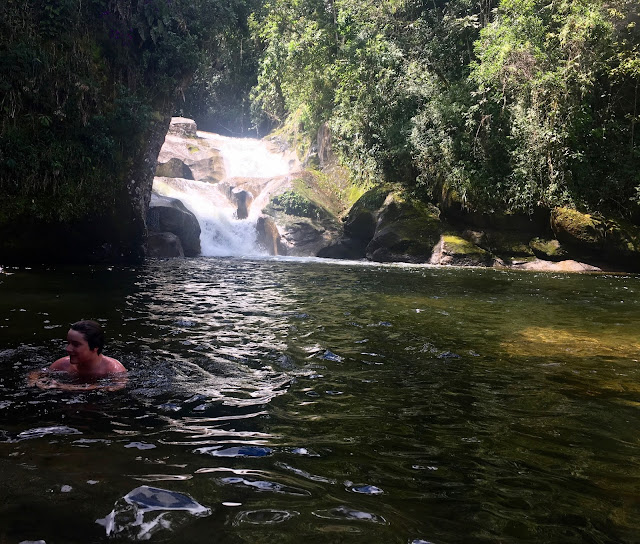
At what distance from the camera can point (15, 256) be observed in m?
15.5

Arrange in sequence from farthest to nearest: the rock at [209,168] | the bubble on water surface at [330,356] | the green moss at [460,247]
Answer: the rock at [209,168] → the green moss at [460,247] → the bubble on water surface at [330,356]

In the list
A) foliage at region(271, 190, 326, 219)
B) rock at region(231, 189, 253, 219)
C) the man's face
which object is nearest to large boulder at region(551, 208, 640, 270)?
foliage at region(271, 190, 326, 219)

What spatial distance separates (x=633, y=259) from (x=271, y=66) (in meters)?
20.3

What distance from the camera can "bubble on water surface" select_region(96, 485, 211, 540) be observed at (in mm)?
2223

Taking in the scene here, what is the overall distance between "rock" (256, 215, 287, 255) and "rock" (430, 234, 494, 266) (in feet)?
24.6

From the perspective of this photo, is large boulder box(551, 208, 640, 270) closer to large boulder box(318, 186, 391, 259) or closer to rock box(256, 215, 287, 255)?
large boulder box(318, 186, 391, 259)

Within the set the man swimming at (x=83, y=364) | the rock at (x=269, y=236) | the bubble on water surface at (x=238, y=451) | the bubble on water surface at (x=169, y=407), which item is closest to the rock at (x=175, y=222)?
the rock at (x=269, y=236)

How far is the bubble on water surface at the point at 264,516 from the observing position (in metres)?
2.34

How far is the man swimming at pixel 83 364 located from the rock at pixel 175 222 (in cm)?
1688

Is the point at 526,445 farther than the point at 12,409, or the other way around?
the point at 12,409

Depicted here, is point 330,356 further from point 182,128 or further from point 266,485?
point 182,128

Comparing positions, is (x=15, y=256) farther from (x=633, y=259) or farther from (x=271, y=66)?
(x=633, y=259)

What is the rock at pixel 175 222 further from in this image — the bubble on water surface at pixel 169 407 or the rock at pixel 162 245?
the bubble on water surface at pixel 169 407

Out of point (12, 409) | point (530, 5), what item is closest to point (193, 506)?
point (12, 409)
